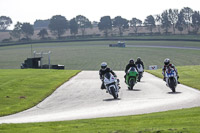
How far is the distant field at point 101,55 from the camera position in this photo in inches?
2776

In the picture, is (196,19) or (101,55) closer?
(101,55)

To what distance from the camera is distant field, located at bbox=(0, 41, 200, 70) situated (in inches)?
2776

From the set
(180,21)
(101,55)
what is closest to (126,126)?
(101,55)

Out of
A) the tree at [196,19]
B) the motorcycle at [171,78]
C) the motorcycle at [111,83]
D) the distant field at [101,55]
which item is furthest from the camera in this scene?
the tree at [196,19]

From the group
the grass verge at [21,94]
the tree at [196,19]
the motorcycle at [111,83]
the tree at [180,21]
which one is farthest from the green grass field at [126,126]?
the tree at [180,21]

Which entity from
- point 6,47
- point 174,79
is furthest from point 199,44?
point 174,79

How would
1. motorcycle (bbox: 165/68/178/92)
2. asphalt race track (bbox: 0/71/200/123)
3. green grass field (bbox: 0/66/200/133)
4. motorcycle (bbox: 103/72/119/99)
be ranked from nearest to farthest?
1. green grass field (bbox: 0/66/200/133)
2. asphalt race track (bbox: 0/71/200/123)
3. motorcycle (bbox: 103/72/119/99)
4. motorcycle (bbox: 165/68/178/92)

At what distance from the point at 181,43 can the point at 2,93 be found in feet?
282

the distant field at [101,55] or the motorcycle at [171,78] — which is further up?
the motorcycle at [171,78]

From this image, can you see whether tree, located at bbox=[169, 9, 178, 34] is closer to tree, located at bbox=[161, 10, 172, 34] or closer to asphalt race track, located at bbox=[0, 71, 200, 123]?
tree, located at bbox=[161, 10, 172, 34]

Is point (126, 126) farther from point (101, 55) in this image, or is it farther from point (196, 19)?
point (196, 19)

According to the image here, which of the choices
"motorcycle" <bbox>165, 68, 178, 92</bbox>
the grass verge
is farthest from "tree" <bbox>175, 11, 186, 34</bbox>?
"motorcycle" <bbox>165, 68, 178, 92</bbox>

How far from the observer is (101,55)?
89750mm

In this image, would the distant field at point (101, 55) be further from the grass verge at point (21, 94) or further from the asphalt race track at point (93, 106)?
the asphalt race track at point (93, 106)
